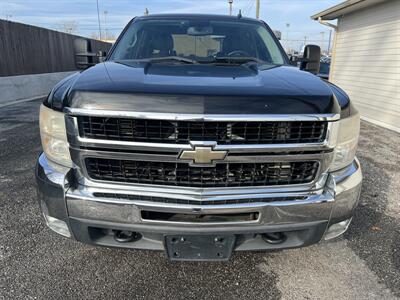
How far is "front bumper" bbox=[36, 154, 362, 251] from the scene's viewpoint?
6.31 ft

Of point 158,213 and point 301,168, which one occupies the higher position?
point 301,168

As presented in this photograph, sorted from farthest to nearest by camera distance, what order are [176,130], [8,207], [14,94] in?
[14,94] → [8,207] → [176,130]

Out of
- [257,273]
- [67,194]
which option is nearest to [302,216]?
[257,273]

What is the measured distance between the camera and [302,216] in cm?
200

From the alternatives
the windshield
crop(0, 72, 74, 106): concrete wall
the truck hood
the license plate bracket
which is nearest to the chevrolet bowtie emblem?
the truck hood

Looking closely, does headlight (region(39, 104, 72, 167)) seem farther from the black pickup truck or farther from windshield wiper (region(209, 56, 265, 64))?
windshield wiper (region(209, 56, 265, 64))

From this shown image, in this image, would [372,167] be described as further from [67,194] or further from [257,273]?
[67,194]

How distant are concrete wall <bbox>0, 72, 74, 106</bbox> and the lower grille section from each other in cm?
991

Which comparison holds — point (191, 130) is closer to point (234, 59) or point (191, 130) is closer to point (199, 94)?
point (199, 94)

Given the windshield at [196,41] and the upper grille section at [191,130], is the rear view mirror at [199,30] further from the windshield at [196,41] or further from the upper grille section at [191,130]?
the upper grille section at [191,130]

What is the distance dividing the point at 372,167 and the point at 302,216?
368 centimetres

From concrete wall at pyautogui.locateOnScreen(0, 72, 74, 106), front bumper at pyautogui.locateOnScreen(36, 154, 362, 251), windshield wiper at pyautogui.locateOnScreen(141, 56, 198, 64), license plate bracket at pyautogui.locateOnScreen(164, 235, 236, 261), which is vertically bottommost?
concrete wall at pyautogui.locateOnScreen(0, 72, 74, 106)

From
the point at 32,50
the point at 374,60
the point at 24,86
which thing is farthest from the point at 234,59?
the point at 32,50

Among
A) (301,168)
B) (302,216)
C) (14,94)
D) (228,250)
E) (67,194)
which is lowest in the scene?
(14,94)
